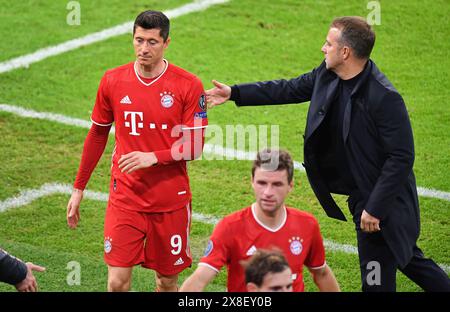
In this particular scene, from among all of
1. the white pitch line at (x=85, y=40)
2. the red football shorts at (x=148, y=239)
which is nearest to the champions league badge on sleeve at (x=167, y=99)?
the red football shorts at (x=148, y=239)

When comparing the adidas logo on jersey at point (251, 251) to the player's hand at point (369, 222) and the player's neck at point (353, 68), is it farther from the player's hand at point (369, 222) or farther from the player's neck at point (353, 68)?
the player's neck at point (353, 68)

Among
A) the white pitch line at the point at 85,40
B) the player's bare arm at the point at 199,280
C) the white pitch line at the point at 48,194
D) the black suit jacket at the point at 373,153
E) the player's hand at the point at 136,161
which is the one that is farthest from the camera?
the white pitch line at the point at 85,40

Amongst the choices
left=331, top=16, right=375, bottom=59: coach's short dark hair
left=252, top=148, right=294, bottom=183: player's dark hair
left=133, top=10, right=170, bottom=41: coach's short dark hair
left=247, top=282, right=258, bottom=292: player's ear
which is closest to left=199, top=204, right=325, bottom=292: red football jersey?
left=252, top=148, right=294, bottom=183: player's dark hair

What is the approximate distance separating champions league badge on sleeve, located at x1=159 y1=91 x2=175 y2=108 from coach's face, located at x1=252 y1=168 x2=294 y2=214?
1336 mm

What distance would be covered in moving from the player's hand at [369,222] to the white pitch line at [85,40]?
7077 mm

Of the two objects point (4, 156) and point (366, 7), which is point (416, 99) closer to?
point (366, 7)

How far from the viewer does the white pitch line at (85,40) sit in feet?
44.3

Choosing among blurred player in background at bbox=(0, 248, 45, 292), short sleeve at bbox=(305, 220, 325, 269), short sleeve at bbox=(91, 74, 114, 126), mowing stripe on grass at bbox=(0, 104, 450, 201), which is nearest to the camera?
short sleeve at bbox=(305, 220, 325, 269)

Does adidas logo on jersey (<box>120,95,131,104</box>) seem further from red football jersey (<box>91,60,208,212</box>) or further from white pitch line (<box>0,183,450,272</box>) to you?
white pitch line (<box>0,183,450,272</box>)

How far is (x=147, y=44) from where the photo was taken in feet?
25.3

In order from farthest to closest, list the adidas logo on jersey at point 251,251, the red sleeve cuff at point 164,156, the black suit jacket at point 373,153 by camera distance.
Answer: the red sleeve cuff at point 164,156 < the black suit jacket at point 373,153 < the adidas logo on jersey at point 251,251

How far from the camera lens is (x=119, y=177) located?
25.9ft

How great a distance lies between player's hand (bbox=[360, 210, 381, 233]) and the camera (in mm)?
7332

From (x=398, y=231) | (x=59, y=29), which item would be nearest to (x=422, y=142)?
(x=398, y=231)
